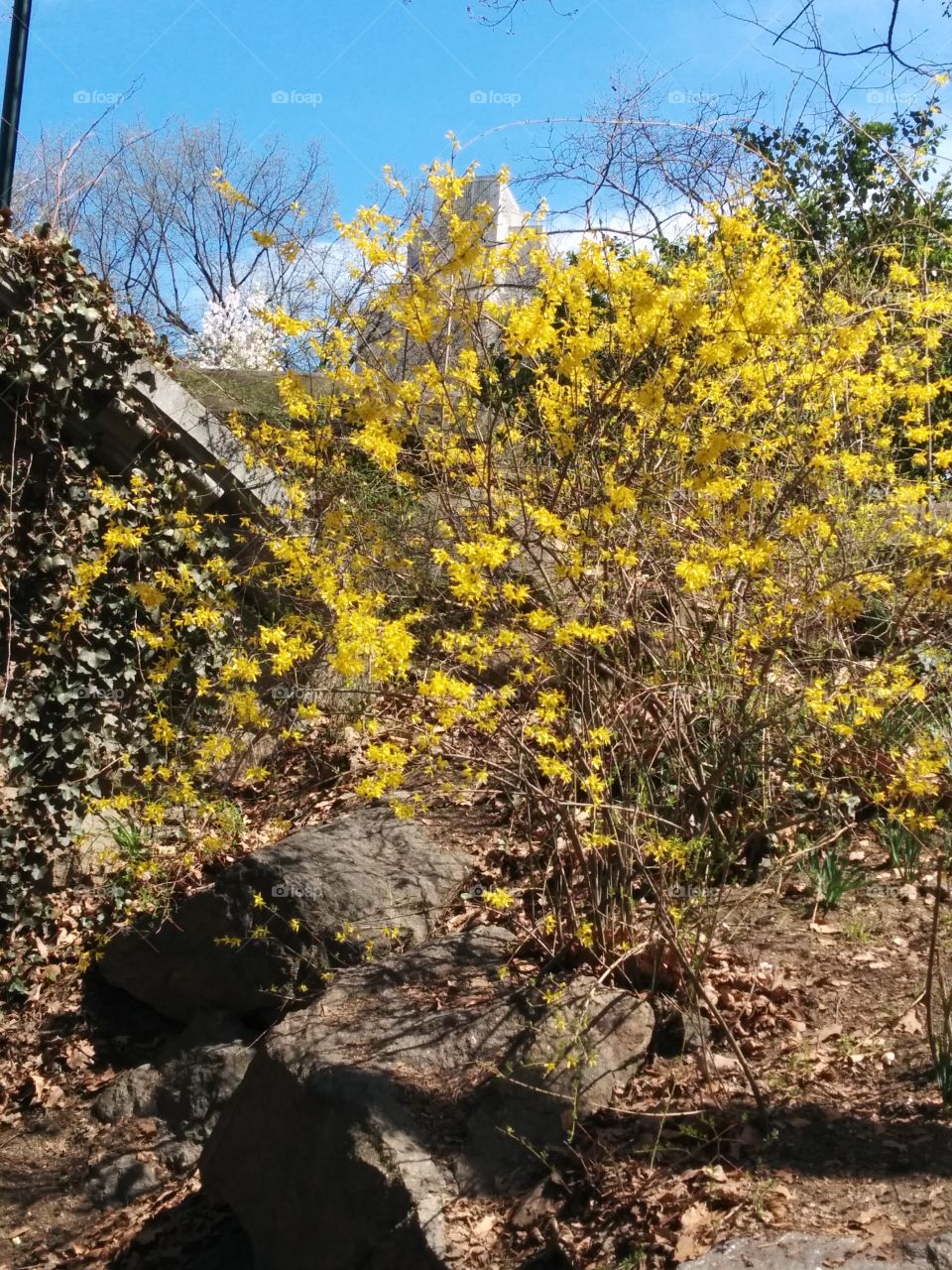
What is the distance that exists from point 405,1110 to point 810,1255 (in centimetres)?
140

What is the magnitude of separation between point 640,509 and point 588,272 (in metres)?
0.89

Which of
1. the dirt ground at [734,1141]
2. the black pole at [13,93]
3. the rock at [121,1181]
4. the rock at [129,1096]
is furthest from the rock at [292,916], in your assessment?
the black pole at [13,93]

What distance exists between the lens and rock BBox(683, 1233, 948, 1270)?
106 inches

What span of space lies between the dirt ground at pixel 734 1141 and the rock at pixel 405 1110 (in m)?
0.14

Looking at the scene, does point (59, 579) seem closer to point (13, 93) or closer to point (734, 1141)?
point (13, 93)

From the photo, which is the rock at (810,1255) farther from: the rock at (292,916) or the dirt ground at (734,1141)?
the rock at (292,916)

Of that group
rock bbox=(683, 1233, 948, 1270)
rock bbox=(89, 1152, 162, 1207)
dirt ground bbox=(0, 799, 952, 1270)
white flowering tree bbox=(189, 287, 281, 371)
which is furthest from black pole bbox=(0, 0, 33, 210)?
rock bbox=(683, 1233, 948, 1270)

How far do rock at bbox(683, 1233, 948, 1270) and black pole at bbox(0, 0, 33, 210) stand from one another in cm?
697

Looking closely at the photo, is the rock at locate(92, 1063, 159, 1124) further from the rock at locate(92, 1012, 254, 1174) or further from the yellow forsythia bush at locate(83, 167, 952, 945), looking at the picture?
the yellow forsythia bush at locate(83, 167, 952, 945)

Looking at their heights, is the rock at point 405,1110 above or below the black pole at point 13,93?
below

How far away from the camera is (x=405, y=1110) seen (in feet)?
12.0

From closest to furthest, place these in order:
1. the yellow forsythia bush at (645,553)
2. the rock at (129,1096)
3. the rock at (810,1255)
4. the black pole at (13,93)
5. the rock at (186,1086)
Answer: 1. the rock at (810,1255)
2. the yellow forsythia bush at (645,553)
3. the rock at (186,1086)
4. the rock at (129,1096)
5. the black pole at (13,93)

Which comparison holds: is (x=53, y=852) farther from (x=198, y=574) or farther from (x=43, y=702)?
(x=198, y=574)

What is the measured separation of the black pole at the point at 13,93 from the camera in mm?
7176
